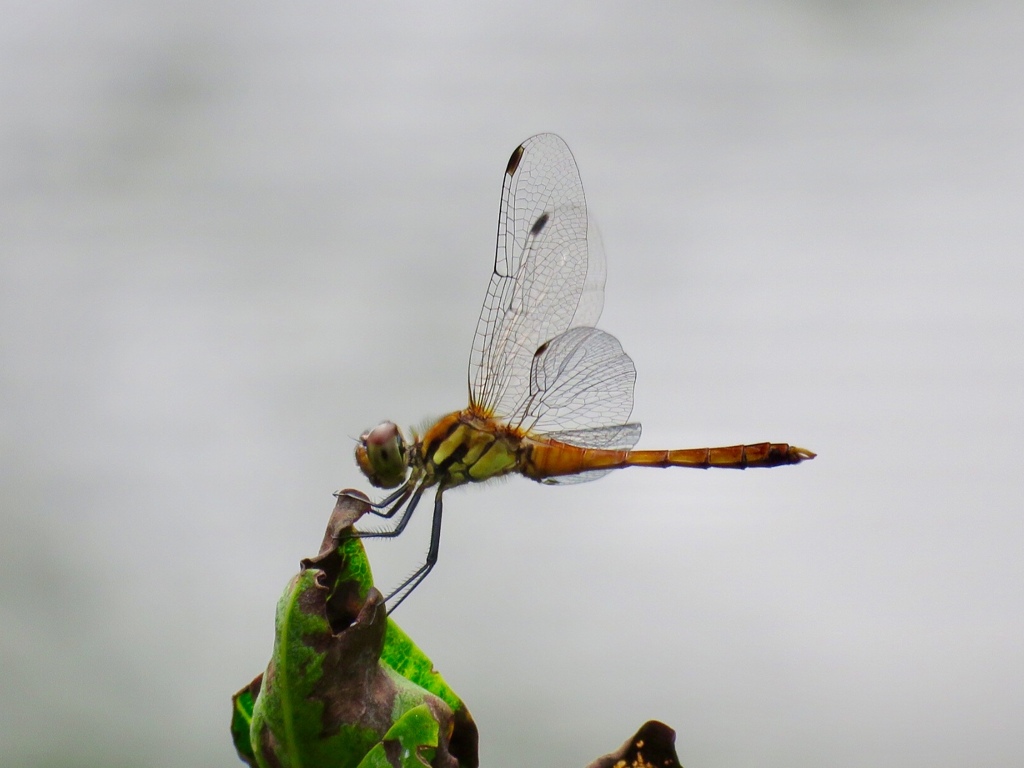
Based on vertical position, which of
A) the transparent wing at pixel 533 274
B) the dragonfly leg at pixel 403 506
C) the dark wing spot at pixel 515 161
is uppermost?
the dark wing spot at pixel 515 161

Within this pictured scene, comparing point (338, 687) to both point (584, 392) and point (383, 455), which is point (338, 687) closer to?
point (383, 455)

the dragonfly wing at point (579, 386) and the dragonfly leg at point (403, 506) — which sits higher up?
the dragonfly wing at point (579, 386)

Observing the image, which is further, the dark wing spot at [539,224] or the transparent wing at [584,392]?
the dark wing spot at [539,224]

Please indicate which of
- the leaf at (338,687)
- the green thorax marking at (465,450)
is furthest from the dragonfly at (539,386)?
the leaf at (338,687)

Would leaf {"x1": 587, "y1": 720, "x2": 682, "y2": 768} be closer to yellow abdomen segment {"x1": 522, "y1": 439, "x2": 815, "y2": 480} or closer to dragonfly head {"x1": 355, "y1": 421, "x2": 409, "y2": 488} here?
dragonfly head {"x1": 355, "y1": 421, "x2": 409, "y2": 488}

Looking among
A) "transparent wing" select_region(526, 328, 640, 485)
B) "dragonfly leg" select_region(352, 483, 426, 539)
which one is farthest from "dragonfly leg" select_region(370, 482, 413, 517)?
"transparent wing" select_region(526, 328, 640, 485)

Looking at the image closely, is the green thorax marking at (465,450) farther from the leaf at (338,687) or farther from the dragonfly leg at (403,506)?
the leaf at (338,687)

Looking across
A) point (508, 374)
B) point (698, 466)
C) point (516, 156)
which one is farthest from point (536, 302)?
point (698, 466)
